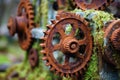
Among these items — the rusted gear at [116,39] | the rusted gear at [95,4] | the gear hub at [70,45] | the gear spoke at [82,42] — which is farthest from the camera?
the rusted gear at [95,4]

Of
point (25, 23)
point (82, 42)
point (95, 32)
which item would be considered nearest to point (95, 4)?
point (95, 32)

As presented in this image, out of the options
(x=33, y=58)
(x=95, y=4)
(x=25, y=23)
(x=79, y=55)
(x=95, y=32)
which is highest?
(x=95, y=4)

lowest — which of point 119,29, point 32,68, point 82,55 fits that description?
point 32,68

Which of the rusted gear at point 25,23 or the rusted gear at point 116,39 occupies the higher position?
the rusted gear at point 25,23

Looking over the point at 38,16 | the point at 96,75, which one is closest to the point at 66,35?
the point at 96,75

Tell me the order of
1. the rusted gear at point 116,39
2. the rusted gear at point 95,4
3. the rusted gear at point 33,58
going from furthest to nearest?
the rusted gear at point 33,58
the rusted gear at point 95,4
the rusted gear at point 116,39

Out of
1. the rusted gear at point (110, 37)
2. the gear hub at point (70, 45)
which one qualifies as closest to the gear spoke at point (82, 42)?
the gear hub at point (70, 45)

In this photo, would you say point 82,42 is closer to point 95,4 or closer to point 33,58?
point 95,4

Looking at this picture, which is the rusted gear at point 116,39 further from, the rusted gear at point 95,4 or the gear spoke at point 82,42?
the rusted gear at point 95,4

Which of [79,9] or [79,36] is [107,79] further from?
[79,9]
